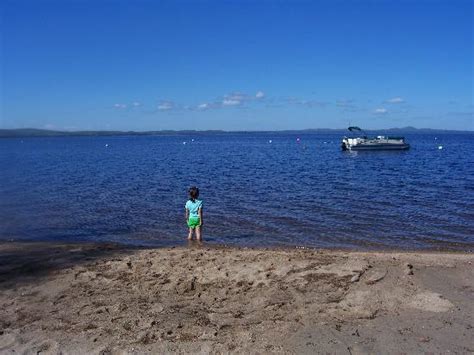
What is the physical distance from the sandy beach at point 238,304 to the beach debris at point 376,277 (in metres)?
0.02

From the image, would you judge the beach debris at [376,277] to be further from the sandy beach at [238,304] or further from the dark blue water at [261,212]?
the dark blue water at [261,212]

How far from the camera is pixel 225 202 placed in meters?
21.2

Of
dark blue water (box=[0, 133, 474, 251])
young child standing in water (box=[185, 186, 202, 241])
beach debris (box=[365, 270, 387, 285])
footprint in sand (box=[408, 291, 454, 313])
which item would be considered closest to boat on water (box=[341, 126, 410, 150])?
dark blue water (box=[0, 133, 474, 251])

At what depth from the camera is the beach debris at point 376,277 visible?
8130mm

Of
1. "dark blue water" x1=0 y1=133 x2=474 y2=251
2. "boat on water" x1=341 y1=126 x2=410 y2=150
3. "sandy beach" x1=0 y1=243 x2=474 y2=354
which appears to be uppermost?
"boat on water" x1=341 y1=126 x2=410 y2=150

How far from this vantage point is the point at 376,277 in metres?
8.34

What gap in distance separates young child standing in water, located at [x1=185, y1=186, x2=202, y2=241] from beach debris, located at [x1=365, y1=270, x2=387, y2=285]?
593cm

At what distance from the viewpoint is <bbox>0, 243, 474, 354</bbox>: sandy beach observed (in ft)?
19.9

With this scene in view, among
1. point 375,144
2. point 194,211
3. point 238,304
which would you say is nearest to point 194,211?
point 194,211

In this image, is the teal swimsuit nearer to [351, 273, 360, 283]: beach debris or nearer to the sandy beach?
the sandy beach

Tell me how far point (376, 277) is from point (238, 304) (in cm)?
262

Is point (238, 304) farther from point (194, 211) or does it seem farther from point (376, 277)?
point (194, 211)

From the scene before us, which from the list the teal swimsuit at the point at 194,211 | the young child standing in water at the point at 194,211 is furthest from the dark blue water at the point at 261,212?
the teal swimsuit at the point at 194,211

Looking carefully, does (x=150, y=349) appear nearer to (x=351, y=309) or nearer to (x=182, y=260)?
(x=351, y=309)
